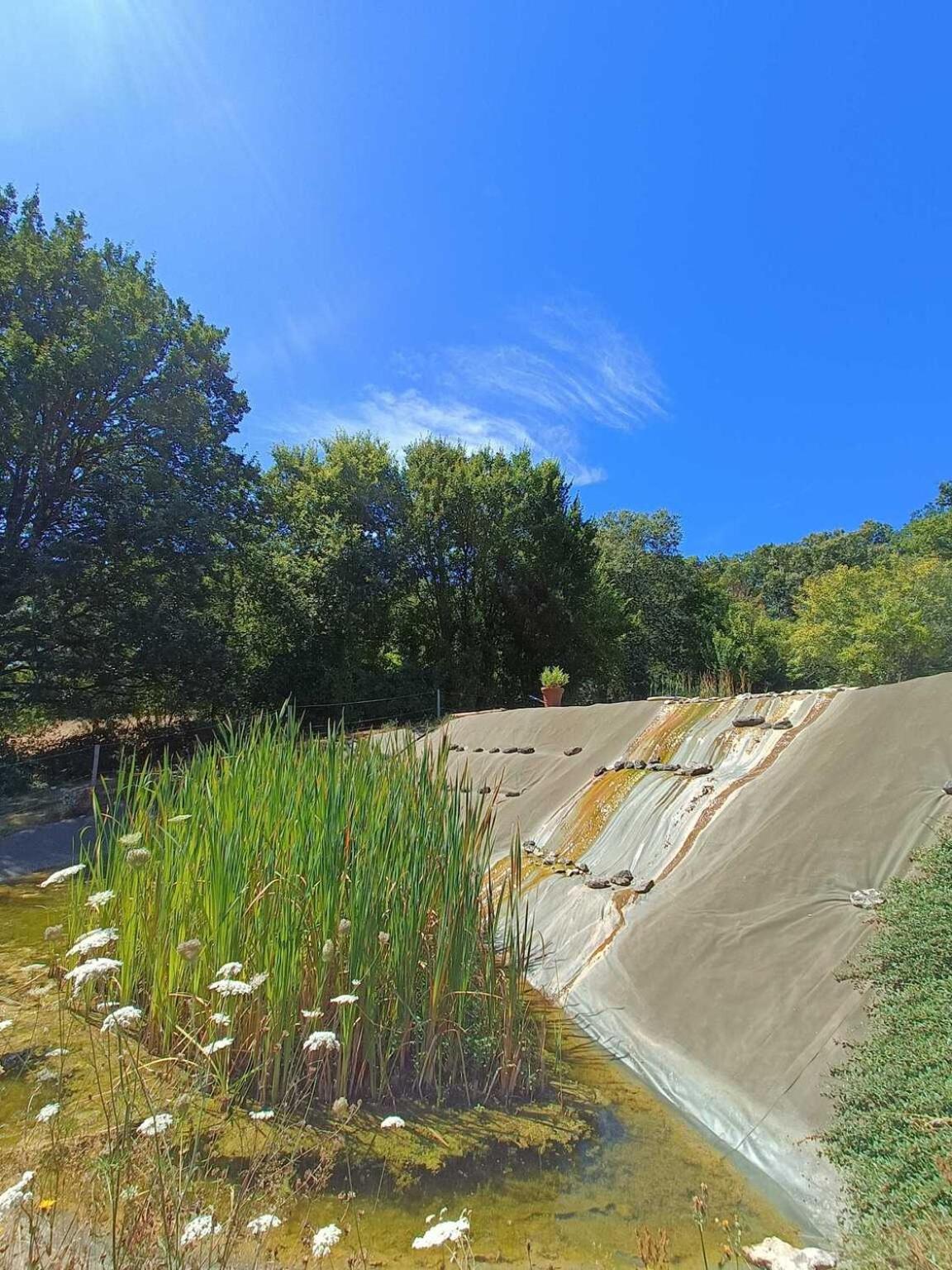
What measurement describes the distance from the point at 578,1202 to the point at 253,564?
1363 centimetres

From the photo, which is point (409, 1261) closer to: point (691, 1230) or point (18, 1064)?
point (691, 1230)

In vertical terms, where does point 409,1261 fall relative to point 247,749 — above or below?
below

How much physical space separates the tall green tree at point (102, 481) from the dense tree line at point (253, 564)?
0.11 feet

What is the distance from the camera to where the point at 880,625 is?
555 inches

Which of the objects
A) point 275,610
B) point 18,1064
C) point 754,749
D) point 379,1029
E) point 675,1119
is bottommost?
point 675,1119

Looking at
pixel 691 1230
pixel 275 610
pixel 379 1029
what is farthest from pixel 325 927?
pixel 275 610

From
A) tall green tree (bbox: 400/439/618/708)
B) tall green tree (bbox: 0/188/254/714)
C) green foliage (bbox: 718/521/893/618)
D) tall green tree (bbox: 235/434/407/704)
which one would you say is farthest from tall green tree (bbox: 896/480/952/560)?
tall green tree (bbox: 0/188/254/714)

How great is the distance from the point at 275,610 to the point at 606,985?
41.5 feet

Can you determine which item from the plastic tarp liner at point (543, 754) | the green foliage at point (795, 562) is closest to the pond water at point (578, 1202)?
the plastic tarp liner at point (543, 754)

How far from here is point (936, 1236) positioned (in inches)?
64.7

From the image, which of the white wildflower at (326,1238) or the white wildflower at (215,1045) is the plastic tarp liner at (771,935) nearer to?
the white wildflower at (326,1238)

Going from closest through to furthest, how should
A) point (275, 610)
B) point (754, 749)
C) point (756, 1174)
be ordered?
point (756, 1174), point (754, 749), point (275, 610)

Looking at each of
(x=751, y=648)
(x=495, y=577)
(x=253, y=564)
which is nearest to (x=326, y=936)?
A: (x=253, y=564)

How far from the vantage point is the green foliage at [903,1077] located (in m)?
1.88
